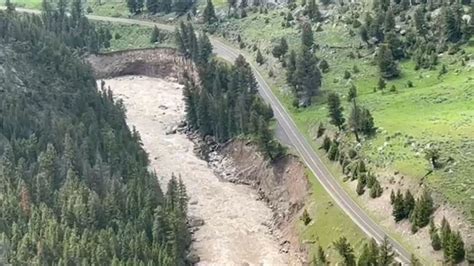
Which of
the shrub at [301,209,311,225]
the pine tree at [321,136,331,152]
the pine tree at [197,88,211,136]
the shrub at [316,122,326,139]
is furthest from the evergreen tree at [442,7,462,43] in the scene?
the shrub at [301,209,311,225]

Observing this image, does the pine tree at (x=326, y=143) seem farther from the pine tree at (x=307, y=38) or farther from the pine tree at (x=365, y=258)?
the pine tree at (x=307, y=38)

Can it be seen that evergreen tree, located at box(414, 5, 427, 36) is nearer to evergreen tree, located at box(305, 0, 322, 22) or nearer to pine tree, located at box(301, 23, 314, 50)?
pine tree, located at box(301, 23, 314, 50)

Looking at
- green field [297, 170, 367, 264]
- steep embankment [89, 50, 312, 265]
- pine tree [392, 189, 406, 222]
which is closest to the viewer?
pine tree [392, 189, 406, 222]

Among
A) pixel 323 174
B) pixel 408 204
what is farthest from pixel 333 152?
pixel 408 204

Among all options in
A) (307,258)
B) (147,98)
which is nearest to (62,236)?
(307,258)

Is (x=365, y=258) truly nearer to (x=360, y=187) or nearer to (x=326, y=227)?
(x=326, y=227)

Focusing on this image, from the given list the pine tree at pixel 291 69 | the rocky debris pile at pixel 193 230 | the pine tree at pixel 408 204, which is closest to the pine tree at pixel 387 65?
the pine tree at pixel 291 69

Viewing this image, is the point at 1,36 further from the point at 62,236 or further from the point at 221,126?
the point at 62,236
